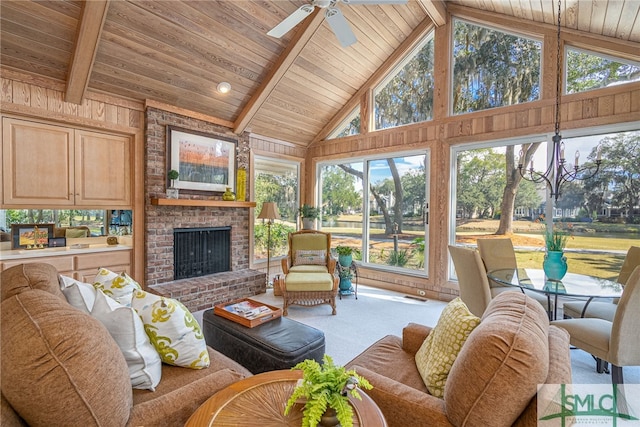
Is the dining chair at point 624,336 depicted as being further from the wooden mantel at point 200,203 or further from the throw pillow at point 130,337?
the wooden mantel at point 200,203

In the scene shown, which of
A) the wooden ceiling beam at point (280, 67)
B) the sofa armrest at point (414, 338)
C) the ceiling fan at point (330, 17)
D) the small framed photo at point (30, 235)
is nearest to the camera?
the sofa armrest at point (414, 338)

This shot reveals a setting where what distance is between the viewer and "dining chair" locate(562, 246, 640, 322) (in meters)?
2.55

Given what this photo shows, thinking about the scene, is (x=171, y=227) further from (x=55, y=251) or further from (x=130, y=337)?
(x=130, y=337)

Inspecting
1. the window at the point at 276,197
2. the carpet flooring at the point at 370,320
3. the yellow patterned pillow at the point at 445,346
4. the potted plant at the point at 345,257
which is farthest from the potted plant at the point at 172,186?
the yellow patterned pillow at the point at 445,346

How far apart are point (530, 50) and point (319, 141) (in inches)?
138

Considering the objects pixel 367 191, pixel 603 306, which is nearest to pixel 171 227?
pixel 367 191

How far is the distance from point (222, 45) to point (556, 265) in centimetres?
428

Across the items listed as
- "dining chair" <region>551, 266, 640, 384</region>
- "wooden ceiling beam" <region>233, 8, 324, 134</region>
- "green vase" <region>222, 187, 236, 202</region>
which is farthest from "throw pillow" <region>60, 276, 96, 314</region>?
"wooden ceiling beam" <region>233, 8, 324, 134</region>

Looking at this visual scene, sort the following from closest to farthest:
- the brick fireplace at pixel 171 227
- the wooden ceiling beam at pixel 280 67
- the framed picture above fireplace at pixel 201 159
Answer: the wooden ceiling beam at pixel 280 67
the brick fireplace at pixel 171 227
the framed picture above fireplace at pixel 201 159

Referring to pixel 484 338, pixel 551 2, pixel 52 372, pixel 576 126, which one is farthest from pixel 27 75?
pixel 576 126

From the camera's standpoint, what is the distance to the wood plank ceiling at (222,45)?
9.12ft

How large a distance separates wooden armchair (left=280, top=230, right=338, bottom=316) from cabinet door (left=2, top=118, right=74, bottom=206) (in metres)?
2.76

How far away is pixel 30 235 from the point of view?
317 cm

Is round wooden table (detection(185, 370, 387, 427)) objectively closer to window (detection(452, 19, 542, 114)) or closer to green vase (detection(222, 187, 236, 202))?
green vase (detection(222, 187, 236, 202))
